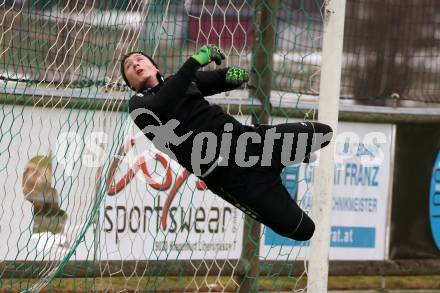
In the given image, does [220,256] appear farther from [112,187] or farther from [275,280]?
[112,187]

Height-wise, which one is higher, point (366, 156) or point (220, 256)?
point (366, 156)

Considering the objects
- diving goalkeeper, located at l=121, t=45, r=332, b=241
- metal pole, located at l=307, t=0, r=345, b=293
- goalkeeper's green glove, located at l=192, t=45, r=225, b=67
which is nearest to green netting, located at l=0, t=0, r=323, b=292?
metal pole, located at l=307, t=0, r=345, b=293

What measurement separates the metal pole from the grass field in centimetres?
88

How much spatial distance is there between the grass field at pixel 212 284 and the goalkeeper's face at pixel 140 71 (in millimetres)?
1745

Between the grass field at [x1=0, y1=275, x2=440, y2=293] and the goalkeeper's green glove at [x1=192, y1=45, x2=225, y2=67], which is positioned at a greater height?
the goalkeeper's green glove at [x1=192, y1=45, x2=225, y2=67]

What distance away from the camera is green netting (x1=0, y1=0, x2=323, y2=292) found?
6.34m

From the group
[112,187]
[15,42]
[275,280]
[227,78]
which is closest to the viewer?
[227,78]

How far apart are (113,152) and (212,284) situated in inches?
58.5

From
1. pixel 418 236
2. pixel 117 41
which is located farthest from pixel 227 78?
pixel 418 236

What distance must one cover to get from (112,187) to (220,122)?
1608 millimetres

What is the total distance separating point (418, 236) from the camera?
7.77m

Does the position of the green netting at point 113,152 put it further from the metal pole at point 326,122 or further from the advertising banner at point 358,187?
the metal pole at point 326,122

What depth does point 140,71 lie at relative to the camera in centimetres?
550

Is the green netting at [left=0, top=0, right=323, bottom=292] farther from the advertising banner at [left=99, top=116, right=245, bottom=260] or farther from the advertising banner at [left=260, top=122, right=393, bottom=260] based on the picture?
the advertising banner at [left=260, top=122, right=393, bottom=260]
